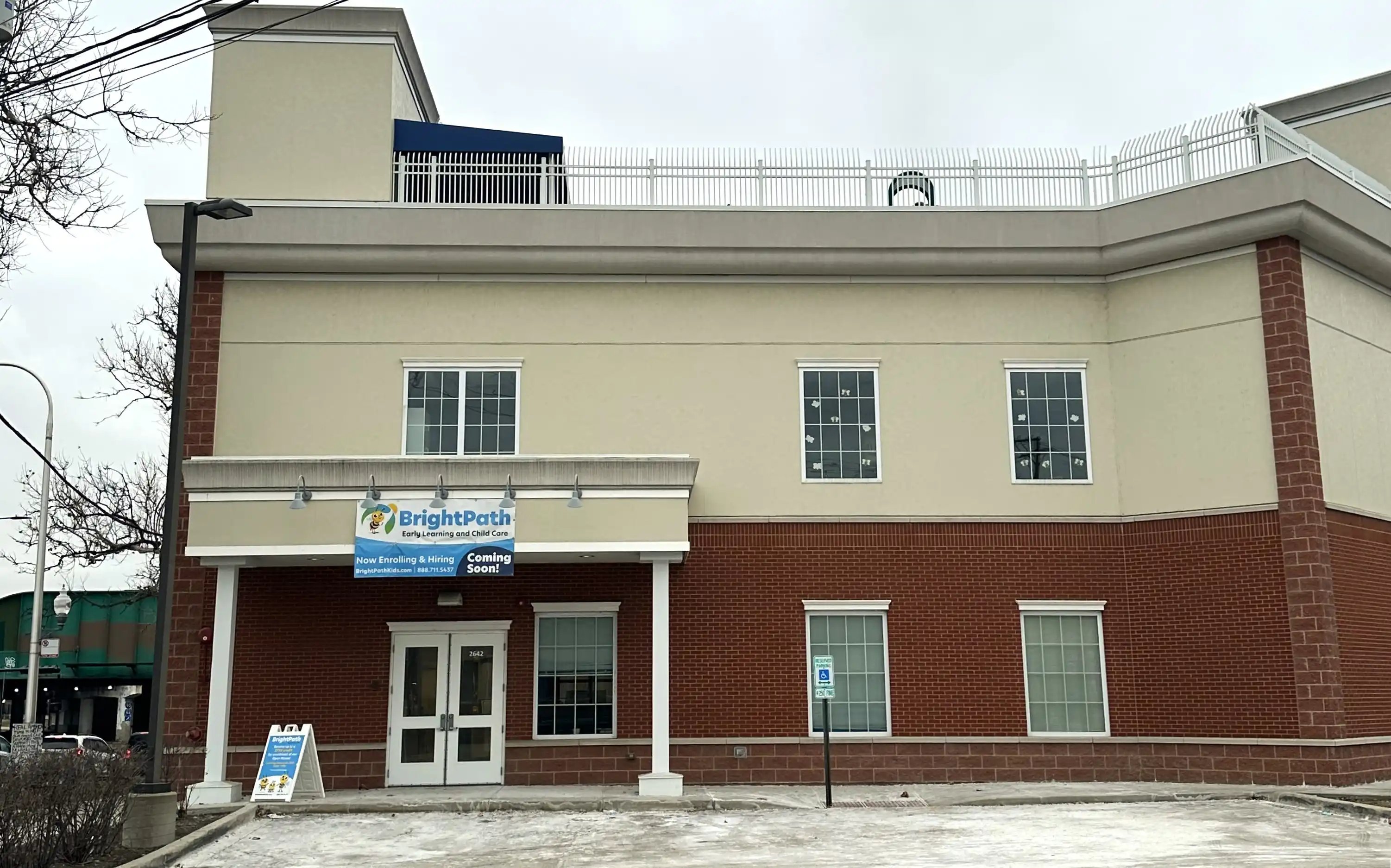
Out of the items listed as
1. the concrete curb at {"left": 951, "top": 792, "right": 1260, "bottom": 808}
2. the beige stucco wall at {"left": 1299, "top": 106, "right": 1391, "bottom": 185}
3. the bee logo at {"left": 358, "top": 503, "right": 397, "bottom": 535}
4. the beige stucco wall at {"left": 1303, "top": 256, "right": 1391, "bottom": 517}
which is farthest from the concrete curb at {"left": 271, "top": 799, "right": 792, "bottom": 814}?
the beige stucco wall at {"left": 1299, "top": 106, "right": 1391, "bottom": 185}

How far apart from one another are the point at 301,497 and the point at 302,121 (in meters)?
6.92

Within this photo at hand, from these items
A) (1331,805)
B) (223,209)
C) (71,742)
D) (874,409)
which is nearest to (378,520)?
(223,209)

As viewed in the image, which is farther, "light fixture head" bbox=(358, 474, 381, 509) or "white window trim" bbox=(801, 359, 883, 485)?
"white window trim" bbox=(801, 359, 883, 485)

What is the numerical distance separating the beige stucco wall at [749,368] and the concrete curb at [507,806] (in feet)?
15.9

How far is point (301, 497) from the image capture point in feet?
59.7

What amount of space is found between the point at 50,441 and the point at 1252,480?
2578 centimetres

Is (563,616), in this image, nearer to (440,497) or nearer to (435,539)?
(435,539)

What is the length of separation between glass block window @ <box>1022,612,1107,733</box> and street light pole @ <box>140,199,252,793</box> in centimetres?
1257

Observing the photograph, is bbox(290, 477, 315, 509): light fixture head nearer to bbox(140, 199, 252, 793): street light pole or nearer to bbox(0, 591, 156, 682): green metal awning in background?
bbox(140, 199, 252, 793): street light pole

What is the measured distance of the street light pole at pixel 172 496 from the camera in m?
14.4

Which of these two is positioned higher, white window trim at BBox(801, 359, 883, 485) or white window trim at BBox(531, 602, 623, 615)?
white window trim at BBox(801, 359, 883, 485)

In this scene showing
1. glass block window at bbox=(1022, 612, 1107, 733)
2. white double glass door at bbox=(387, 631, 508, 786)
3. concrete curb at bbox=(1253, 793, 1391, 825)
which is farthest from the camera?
glass block window at bbox=(1022, 612, 1107, 733)

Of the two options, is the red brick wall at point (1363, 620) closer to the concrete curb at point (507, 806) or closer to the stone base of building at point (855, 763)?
the stone base of building at point (855, 763)

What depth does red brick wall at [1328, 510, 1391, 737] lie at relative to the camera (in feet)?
61.5
